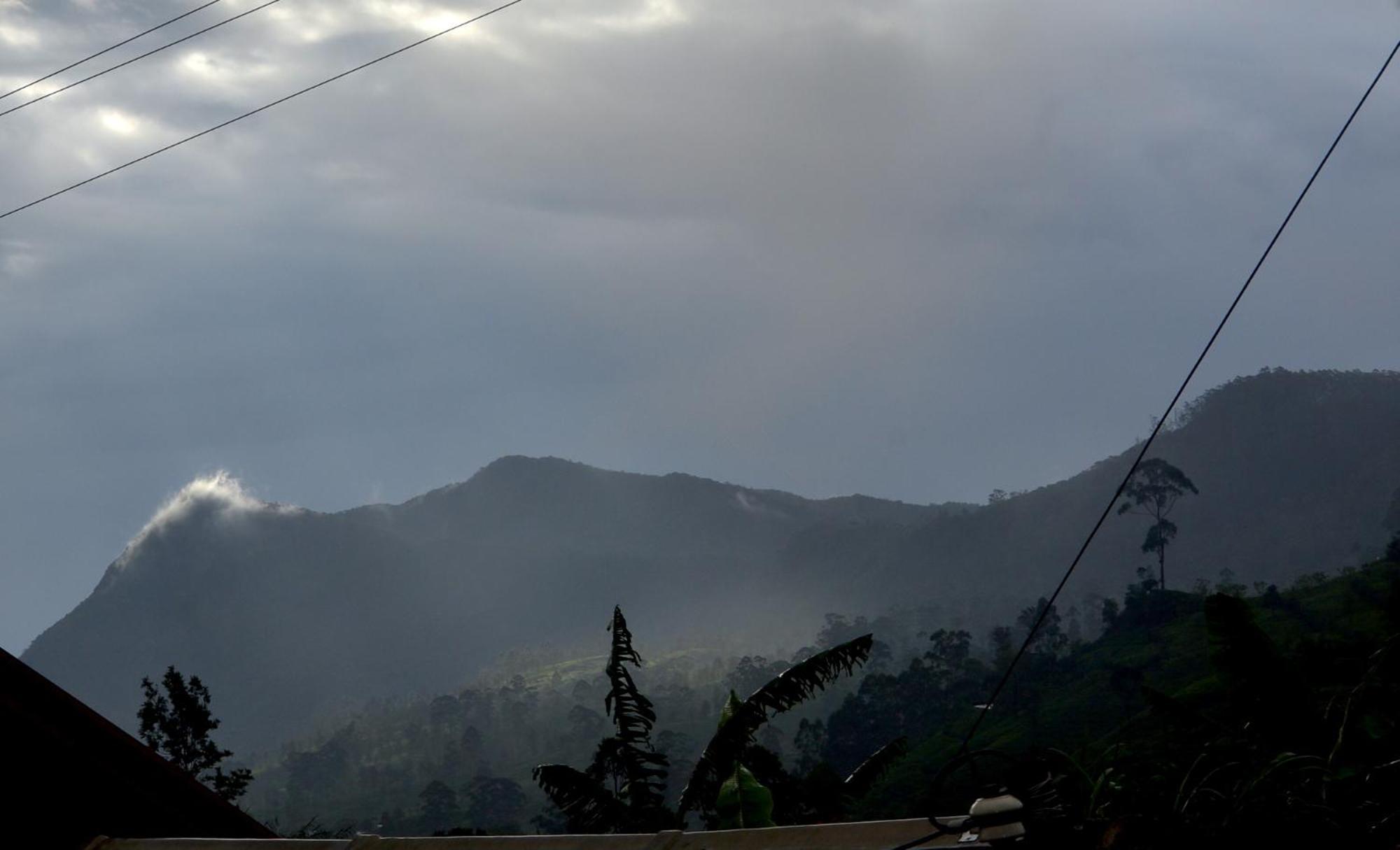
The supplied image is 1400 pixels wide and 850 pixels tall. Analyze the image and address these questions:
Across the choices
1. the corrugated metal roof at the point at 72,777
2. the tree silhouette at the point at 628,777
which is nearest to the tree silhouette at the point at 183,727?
the tree silhouette at the point at 628,777

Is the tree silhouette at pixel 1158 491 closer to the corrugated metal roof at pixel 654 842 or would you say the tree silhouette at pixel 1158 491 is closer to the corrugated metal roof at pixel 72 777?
the corrugated metal roof at pixel 72 777

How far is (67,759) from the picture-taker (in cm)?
930

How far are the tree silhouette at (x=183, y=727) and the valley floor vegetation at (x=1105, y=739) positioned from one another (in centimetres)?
924

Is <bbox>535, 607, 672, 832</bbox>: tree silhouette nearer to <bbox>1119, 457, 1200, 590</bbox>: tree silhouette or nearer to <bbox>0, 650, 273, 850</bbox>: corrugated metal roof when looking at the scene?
<bbox>0, 650, 273, 850</bbox>: corrugated metal roof

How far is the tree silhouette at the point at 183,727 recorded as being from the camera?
4016cm

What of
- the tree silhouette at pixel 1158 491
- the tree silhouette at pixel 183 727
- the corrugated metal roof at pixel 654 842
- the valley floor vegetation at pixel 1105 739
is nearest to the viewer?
the corrugated metal roof at pixel 654 842

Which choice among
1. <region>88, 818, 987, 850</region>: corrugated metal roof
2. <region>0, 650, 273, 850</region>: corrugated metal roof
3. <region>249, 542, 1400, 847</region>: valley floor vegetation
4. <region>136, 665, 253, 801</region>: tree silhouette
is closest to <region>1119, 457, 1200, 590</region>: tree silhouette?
<region>249, 542, 1400, 847</region>: valley floor vegetation

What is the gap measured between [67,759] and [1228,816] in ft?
25.1

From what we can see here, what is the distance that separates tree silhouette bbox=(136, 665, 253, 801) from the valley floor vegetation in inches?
364

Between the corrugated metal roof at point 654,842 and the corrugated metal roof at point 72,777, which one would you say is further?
the corrugated metal roof at point 72,777

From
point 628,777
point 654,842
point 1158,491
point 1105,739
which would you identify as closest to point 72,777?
point 654,842

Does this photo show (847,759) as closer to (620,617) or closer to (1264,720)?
(620,617)

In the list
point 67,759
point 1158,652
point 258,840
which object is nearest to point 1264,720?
point 258,840

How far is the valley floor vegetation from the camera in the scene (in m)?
6.50
